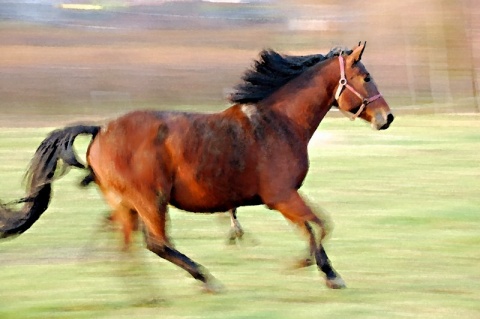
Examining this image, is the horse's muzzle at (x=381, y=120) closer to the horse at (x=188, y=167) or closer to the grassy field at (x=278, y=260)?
the horse at (x=188, y=167)

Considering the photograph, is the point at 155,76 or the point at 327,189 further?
the point at 155,76

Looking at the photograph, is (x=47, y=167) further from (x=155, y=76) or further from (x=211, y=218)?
(x=155, y=76)

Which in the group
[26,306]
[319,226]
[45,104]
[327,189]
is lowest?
[45,104]

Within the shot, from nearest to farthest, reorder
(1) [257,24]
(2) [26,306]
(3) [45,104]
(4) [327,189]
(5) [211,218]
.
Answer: (2) [26,306]
(5) [211,218]
(4) [327,189]
(3) [45,104]
(1) [257,24]

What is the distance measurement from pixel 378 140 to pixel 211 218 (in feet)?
27.7

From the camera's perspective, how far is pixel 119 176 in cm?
710

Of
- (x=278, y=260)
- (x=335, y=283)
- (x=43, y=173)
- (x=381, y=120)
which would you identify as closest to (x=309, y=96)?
(x=381, y=120)

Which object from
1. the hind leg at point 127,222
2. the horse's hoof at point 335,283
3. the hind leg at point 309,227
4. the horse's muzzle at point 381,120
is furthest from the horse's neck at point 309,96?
the hind leg at point 127,222

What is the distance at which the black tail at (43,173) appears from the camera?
7.27 meters

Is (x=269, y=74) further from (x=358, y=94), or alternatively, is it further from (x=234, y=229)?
(x=234, y=229)

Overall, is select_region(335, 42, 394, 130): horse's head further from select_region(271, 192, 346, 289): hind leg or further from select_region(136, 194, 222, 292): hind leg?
select_region(136, 194, 222, 292): hind leg

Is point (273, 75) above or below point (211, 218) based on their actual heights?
above

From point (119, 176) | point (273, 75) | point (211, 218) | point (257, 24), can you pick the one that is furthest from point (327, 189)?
point (257, 24)

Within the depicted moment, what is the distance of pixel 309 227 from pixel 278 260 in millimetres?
1222
